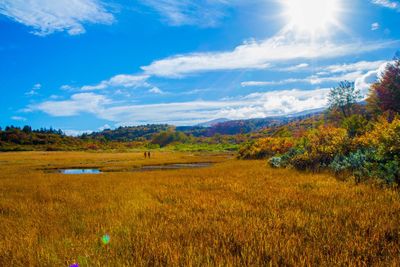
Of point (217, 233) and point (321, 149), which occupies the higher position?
point (321, 149)

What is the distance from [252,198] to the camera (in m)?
10.2

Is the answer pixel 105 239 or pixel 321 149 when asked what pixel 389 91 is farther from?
pixel 105 239

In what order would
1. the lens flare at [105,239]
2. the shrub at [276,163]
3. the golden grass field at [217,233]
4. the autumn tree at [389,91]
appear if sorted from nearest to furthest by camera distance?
1. the golden grass field at [217,233]
2. the lens flare at [105,239]
3. the shrub at [276,163]
4. the autumn tree at [389,91]

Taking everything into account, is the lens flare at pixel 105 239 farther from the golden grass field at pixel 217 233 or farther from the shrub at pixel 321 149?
the shrub at pixel 321 149

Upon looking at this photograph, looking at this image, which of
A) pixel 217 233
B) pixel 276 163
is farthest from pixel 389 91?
pixel 217 233

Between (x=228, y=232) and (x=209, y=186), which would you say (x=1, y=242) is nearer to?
(x=228, y=232)

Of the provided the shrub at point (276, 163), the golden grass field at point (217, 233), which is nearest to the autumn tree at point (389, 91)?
the shrub at point (276, 163)

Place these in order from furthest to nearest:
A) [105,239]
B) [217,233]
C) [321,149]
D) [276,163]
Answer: [276,163], [321,149], [105,239], [217,233]

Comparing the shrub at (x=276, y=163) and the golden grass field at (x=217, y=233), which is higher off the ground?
the golden grass field at (x=217, y=233)

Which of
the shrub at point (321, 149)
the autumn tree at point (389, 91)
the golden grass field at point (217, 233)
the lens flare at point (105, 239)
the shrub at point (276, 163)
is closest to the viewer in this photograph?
the golden grass field at point (217, 233)

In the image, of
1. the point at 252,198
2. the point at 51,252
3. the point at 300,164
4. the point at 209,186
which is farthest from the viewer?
the point at 300,164

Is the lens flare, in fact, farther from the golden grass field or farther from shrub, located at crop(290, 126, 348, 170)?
shrub, located at crop(290, 126, 348, 170)

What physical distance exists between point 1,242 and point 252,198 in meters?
7.25

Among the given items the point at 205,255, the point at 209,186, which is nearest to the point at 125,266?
the point at 205,255
